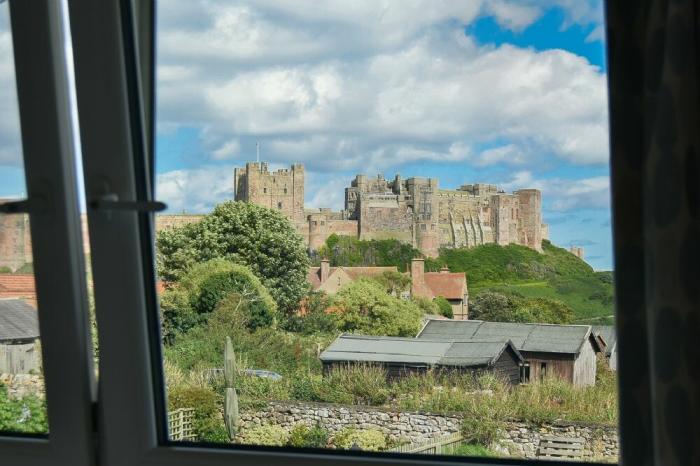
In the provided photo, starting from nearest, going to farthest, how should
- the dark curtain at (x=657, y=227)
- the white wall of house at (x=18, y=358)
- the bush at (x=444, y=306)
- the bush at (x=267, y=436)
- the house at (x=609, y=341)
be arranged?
the dark curtain at (x=657, y=227) < the house at (x=609, y=341) < the bush at (x=444, y=306) < the bush at (x=267, y=436) < the white wall of house at (x=18, y=358)

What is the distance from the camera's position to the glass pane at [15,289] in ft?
5.94

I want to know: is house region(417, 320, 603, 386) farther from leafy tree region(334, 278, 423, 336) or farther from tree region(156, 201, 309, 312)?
tree region(156, 201, 309, 312)

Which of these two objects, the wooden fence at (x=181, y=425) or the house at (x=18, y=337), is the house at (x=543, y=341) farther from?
the house at (x=18, y=337)

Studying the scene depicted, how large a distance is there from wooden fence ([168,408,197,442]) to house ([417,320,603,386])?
1.77 ft

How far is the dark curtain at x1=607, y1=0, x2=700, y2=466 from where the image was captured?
1.15 meters

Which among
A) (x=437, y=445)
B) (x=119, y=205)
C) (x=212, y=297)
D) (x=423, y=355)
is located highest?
(x=119, y=205)

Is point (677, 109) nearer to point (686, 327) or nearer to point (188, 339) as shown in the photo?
point (686, 327)

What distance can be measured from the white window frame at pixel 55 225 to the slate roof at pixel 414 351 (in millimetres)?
534

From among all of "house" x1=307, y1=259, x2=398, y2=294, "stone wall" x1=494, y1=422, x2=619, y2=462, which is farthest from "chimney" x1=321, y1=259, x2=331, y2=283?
"stone wall" x1=494, y1=422, x2=619, y2=462

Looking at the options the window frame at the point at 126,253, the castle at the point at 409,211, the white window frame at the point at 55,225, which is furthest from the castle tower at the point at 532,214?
the white window frame at the point at 55,225

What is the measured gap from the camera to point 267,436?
1746 millimetres

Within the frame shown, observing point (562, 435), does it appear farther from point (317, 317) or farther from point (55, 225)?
point (55, 225)

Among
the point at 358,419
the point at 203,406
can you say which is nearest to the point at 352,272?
the point at 358,419

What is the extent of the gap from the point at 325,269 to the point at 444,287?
0.25 metres
